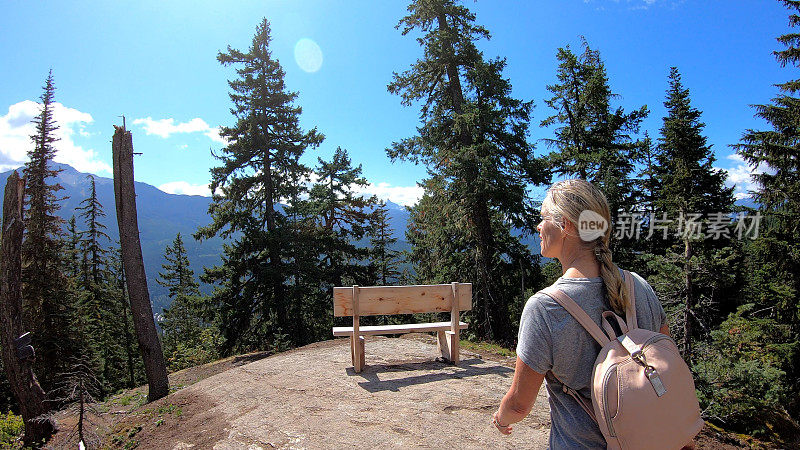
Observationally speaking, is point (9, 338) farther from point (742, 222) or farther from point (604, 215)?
point (742, 222)

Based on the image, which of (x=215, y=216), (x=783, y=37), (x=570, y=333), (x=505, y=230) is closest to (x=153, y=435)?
(x=570, y=333)

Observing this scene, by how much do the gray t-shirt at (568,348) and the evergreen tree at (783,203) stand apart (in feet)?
50.0

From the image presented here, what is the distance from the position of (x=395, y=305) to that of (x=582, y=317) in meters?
5.03

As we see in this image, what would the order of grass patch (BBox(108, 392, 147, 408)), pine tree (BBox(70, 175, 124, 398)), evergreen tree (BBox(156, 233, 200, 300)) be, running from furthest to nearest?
evergreen tree (BBox(156, 233, 200, 300))
pine tree (BBox(70, 175, 124, 398))
grass patch (BBox(108, 392, 147, 408))

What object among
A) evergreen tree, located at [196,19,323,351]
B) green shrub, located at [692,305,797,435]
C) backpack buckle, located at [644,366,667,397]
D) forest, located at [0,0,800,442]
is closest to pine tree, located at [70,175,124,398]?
forest, located at [0,0,800,442]

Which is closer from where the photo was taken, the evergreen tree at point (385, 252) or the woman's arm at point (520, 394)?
the woman's arm at point (520, 394)

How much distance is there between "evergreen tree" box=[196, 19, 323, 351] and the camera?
16547 millimetres

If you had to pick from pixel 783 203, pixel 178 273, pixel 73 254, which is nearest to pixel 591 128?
pixel 783 203

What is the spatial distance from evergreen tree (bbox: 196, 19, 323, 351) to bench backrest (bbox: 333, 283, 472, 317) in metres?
11.2

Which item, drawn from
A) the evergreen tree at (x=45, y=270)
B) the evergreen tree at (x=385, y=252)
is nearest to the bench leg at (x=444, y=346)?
the evergreen tree at (x=45, y=270)

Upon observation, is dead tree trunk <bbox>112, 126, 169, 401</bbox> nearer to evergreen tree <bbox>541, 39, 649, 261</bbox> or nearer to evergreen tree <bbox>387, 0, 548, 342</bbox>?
evergreen tree <bbox>387, 0, 548, 342</bbox>

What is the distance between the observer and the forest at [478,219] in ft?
37.9

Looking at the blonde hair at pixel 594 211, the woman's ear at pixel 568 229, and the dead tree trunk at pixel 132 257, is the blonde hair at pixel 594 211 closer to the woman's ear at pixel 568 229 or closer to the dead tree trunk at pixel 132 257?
the woman's ear at pixel 568 229

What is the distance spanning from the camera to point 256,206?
57.2 ft
